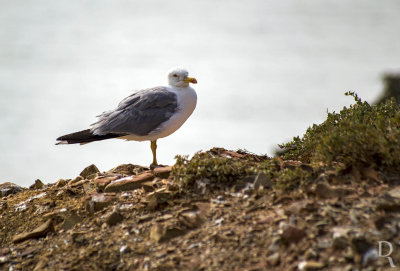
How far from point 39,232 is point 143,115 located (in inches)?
117

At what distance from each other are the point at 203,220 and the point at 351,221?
5.96 ft

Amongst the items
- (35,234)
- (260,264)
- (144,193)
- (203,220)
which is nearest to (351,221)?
(260,264)

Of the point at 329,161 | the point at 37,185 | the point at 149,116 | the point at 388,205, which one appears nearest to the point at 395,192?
the point at 388,205

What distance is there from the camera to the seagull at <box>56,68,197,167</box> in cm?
978

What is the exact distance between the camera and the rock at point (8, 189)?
10719mm

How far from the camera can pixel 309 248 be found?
570 centimetres

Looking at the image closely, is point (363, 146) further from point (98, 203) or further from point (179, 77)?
point (179, 77)

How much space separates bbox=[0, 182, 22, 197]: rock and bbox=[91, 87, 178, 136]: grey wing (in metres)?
2.25

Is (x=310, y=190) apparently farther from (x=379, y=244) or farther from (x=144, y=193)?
(x=144, y=193)

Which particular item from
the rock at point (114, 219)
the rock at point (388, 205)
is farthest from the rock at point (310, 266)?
the rock at point (114, 219)

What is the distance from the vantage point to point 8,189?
10781 millimetres

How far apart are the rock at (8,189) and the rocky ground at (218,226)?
2167 mm

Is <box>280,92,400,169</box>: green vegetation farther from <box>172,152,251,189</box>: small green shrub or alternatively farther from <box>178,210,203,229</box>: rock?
<box>178,210,203,229</box>: rock

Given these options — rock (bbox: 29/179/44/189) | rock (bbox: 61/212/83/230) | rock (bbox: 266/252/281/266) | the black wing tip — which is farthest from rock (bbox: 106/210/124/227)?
rock (bbox: 29/179/44/189)
